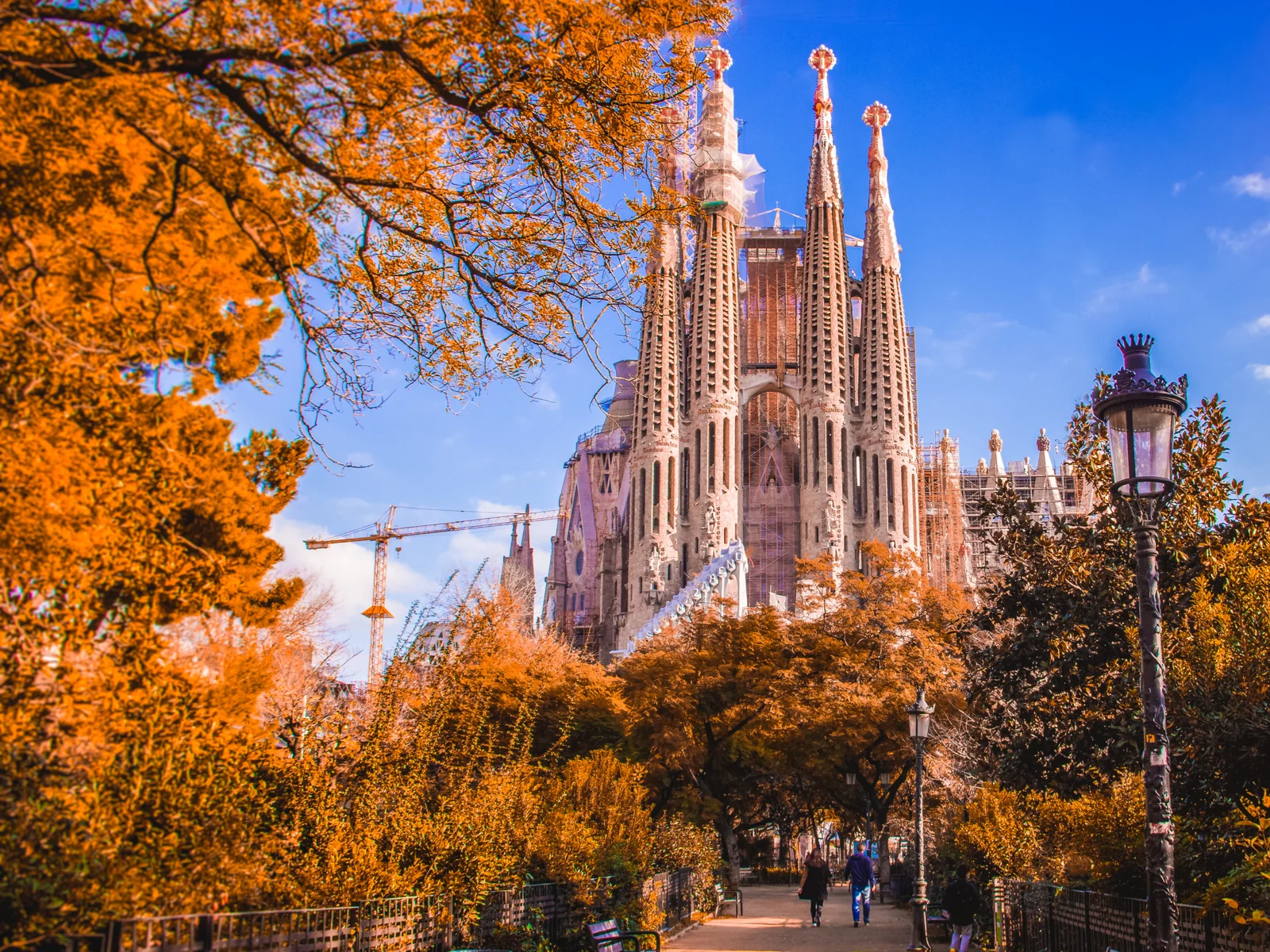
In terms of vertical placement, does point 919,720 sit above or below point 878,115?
below

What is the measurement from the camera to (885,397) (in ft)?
202

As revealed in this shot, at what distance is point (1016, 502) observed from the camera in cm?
1238

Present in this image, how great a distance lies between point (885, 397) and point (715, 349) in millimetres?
9463

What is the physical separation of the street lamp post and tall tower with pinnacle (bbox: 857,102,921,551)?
52.6m

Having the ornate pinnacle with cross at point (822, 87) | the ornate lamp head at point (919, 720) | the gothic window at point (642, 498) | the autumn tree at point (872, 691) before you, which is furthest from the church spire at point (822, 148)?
the ornate lamp head at point (919, 720)

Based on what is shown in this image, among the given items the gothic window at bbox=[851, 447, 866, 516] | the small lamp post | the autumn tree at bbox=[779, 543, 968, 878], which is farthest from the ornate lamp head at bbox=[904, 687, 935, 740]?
the gothic window at bbox=[851, 447, 866, 516]

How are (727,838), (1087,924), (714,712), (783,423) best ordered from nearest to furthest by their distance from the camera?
(1087,924)
(727,838)
(714,712)
(783,423)

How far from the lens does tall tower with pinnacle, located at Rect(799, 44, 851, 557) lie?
198ft

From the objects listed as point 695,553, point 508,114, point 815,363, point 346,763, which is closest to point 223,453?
point 508,114

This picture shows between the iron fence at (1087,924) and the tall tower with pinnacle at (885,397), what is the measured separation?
46.4m

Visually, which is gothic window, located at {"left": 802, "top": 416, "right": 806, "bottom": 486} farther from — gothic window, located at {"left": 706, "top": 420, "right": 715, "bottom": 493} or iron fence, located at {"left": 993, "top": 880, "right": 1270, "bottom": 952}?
iron fence, located at {"left": 993, "top": 880, "right": 1270, "bottom": 952}

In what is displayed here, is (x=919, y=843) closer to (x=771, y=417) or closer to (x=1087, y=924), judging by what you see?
(x=1087, y=924)

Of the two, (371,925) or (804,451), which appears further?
(804,451)

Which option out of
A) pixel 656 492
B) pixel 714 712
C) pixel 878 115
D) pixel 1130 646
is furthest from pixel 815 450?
pixel 1130 646
